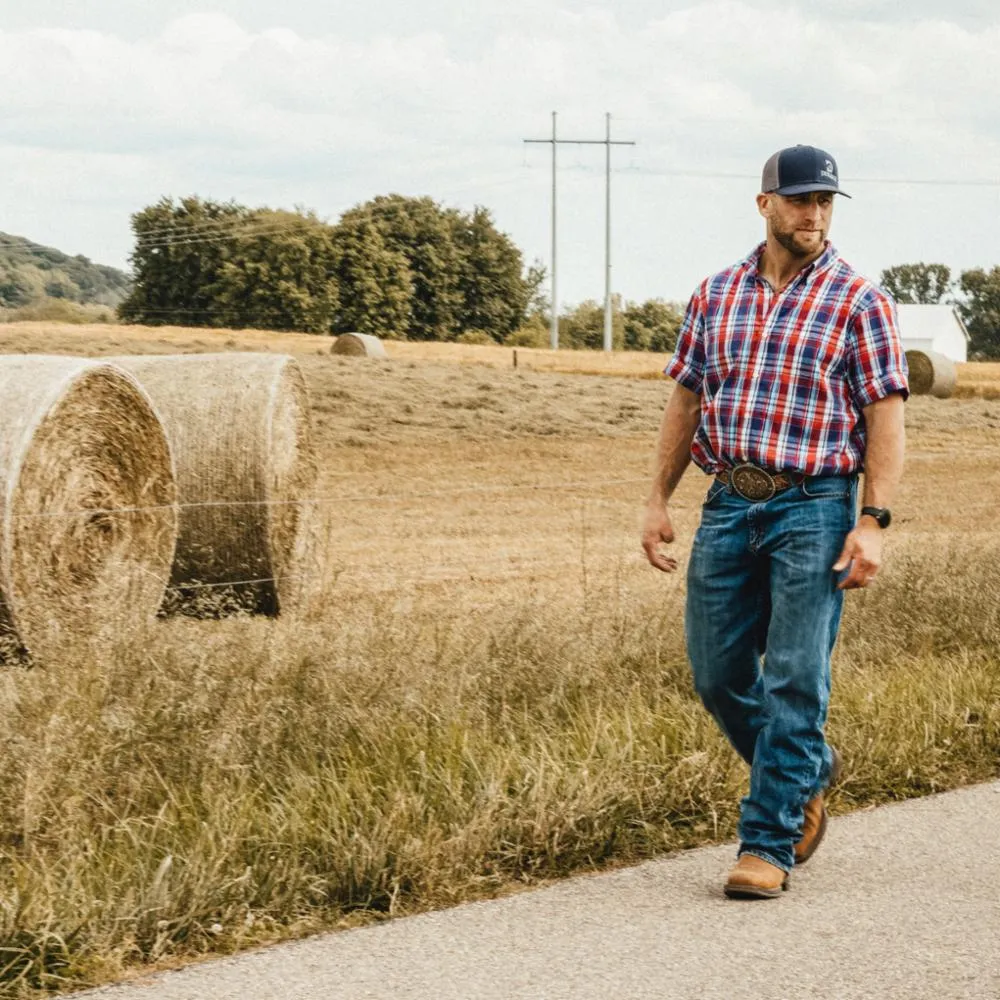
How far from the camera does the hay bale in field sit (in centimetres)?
998

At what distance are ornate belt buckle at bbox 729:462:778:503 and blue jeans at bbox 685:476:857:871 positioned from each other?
3 centimetres

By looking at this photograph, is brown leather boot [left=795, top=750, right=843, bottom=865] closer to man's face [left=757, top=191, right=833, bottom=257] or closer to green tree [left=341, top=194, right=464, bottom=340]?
man's face [left=757, top=191, right=833, bottom=257]

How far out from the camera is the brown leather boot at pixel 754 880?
4430 mm

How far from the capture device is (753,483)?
4.64 meters

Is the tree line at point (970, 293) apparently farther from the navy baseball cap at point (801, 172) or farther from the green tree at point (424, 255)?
the navy baseball cap at point (801, 172)

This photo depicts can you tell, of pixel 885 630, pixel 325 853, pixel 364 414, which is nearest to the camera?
pixel 325 853

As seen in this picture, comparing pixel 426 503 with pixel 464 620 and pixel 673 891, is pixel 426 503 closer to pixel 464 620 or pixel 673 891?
pixel 464 620

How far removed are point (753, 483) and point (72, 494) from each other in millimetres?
5015

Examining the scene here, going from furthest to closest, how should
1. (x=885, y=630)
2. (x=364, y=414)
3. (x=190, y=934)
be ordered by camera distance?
(x=364, y=414), (x=885, y=630), (x=190, y=934)

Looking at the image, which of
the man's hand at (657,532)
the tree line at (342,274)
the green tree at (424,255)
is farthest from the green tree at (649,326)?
the man's hand at (657,532)

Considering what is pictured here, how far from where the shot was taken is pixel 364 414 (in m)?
24.0

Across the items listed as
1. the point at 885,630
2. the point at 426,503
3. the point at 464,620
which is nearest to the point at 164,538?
the point at 464,620

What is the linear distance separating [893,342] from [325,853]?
2.03m

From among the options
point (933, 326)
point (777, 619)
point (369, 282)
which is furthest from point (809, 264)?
point (933, 326)
